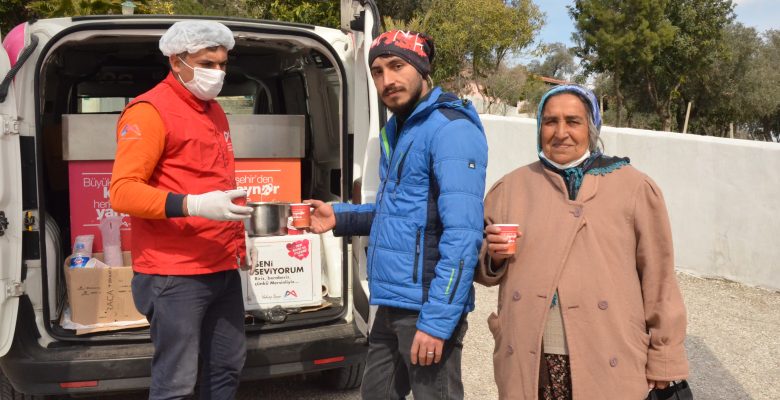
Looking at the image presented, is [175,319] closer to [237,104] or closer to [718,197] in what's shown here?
[237,104]

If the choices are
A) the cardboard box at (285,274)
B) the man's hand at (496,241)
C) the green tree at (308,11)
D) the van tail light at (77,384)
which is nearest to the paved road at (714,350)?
the cardboard box at (285,274)

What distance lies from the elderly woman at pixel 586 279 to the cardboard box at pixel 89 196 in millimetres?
2400

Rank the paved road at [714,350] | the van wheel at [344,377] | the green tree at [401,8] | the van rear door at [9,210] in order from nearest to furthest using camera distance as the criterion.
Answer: the van rear door at [9,210] → the van wheel at [344,377] → the paved road at [714,350] → the green tree at [401,8]

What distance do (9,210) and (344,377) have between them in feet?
6.48

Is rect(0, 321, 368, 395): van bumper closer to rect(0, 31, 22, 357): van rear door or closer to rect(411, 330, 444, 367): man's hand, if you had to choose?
rect(0, 31, 22, 357): van rear door

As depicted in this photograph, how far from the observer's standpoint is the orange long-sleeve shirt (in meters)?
2.57

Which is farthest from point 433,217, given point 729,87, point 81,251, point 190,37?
point 729,87

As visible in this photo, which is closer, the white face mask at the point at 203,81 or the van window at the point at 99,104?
the white face mask at the point at 203,81

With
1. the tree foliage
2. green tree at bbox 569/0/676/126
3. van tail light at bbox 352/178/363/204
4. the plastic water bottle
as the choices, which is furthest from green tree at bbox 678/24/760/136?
the plastic water bottle

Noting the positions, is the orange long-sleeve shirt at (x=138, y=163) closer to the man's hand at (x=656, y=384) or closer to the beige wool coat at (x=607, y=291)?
the beige wool coat at (x=607, y=291)

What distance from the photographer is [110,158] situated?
12.4 ft

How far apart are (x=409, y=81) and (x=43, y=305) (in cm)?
204

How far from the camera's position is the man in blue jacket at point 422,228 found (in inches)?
88.4

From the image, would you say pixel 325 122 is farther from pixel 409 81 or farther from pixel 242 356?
pixel 409 81
